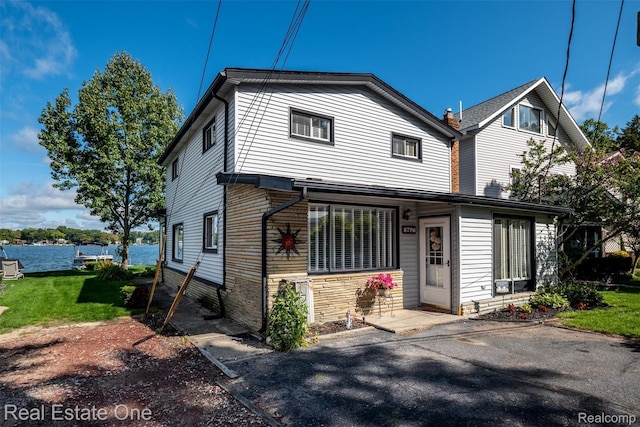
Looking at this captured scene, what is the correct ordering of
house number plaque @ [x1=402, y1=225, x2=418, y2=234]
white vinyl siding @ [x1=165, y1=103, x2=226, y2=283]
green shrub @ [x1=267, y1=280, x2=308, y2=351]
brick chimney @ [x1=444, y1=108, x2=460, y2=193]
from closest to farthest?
green shrub @ [x1=267, y1=280, x2=308, y2=351]
house number plaque @ [x1=402, y1=225, x2=418, y2=234]
white vinyl siding @ [x1=165, y1=103, x2=226, y2=283]
brick chimney @ [x1=444, y1=108, x2=460, y2=193]

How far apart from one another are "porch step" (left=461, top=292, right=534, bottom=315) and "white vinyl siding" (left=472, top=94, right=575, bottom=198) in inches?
244

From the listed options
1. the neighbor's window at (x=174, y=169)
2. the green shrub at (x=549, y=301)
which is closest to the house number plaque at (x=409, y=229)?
the green shrub at (x=549, y=301)

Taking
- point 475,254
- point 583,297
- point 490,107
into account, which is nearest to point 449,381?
point 475,254

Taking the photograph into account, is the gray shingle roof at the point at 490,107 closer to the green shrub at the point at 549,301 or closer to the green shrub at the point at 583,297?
the green shrub at the point at 583,297

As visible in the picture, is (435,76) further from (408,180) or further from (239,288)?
(239,288)

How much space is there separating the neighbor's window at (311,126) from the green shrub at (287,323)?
15.9ft

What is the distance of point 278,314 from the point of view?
20.3ft

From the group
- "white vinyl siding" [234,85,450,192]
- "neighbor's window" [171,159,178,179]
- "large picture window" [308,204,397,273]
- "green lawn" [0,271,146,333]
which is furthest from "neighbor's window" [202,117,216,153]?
"green lawn" [0,271,146,333]

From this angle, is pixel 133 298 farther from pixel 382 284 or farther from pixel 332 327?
pixel 382 284

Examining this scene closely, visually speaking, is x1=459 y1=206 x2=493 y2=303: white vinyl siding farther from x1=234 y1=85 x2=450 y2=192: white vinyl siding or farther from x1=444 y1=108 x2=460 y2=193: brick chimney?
x1=444 y1=108 x2=460 y2=193: brick chimney

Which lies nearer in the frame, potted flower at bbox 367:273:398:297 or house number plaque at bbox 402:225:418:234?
potted flower at bbox 367:273:398:297

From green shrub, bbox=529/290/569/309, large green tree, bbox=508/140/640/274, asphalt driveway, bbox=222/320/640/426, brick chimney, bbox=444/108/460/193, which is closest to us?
asphalt driveway, bbox=222/320/640/426

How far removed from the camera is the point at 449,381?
4.75m

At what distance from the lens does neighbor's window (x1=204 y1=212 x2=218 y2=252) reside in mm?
9992
